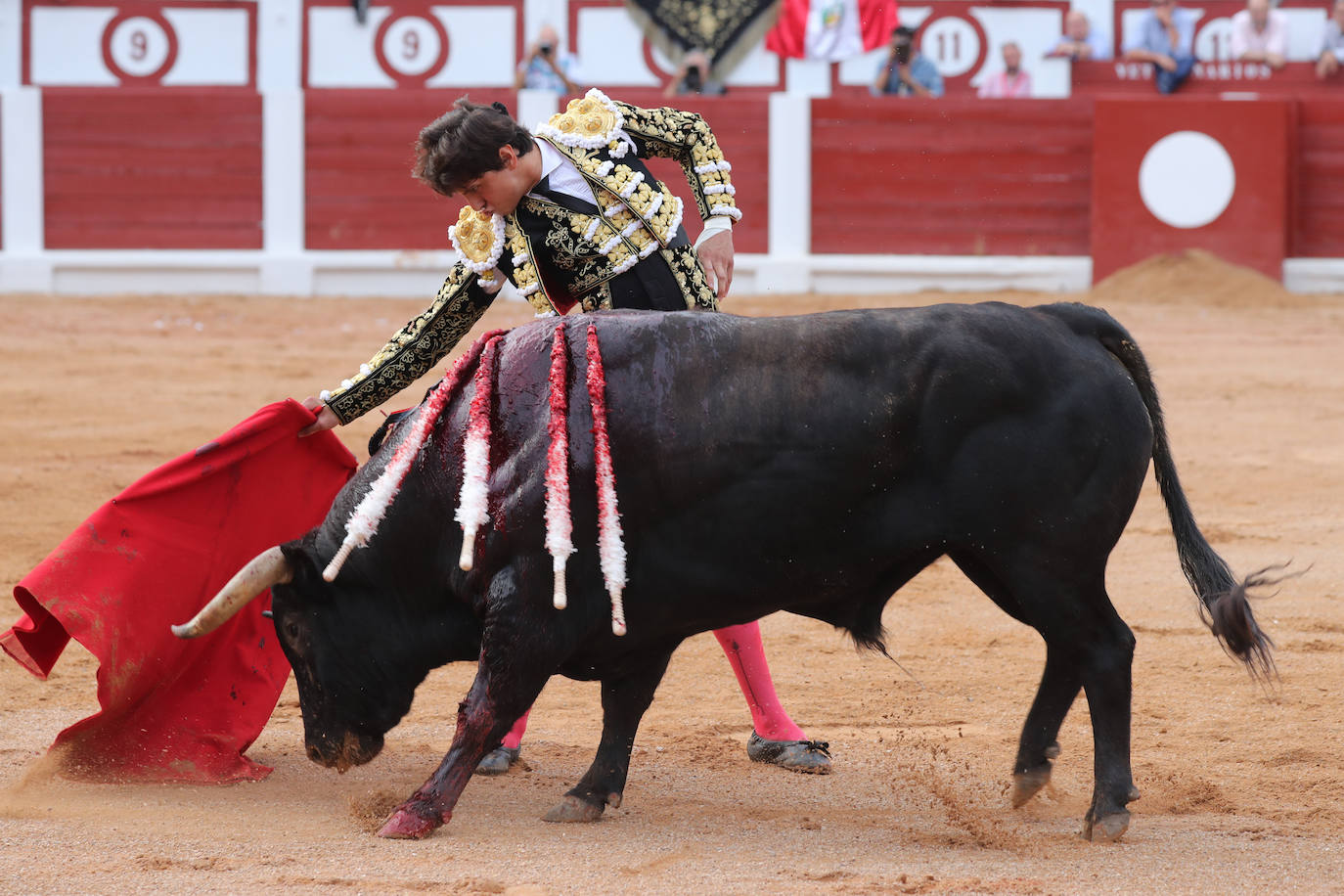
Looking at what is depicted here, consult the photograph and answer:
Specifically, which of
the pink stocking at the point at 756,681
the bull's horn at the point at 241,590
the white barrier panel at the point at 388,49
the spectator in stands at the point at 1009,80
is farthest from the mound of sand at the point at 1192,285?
the bull's horn at the point at 241,590

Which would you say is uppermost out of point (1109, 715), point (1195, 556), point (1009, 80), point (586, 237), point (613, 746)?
point (1009, 80)

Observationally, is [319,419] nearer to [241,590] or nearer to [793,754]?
[241,590]

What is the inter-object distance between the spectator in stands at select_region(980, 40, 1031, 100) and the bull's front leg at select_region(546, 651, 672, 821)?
9445 millimetres

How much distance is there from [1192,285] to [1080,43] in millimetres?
3585

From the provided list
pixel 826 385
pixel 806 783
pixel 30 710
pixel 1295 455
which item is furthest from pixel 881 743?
pixel 1295 455

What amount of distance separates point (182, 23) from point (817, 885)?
541 inches

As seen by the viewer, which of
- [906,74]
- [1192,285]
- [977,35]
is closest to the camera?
[1192,285]

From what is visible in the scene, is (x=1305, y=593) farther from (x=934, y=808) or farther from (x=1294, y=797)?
(x=934, y=808)

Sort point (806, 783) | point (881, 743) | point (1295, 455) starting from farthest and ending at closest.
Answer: point (1295, 455) → point (881, 743) → point (806, 783)

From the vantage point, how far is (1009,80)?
463 inches

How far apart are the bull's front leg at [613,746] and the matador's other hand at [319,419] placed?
2.49ft

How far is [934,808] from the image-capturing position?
2.85 meters

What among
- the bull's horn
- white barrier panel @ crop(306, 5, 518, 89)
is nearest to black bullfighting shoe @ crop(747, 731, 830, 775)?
the bull's horn

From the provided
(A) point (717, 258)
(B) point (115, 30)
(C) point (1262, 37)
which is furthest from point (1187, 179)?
(B) point (115, 30)
